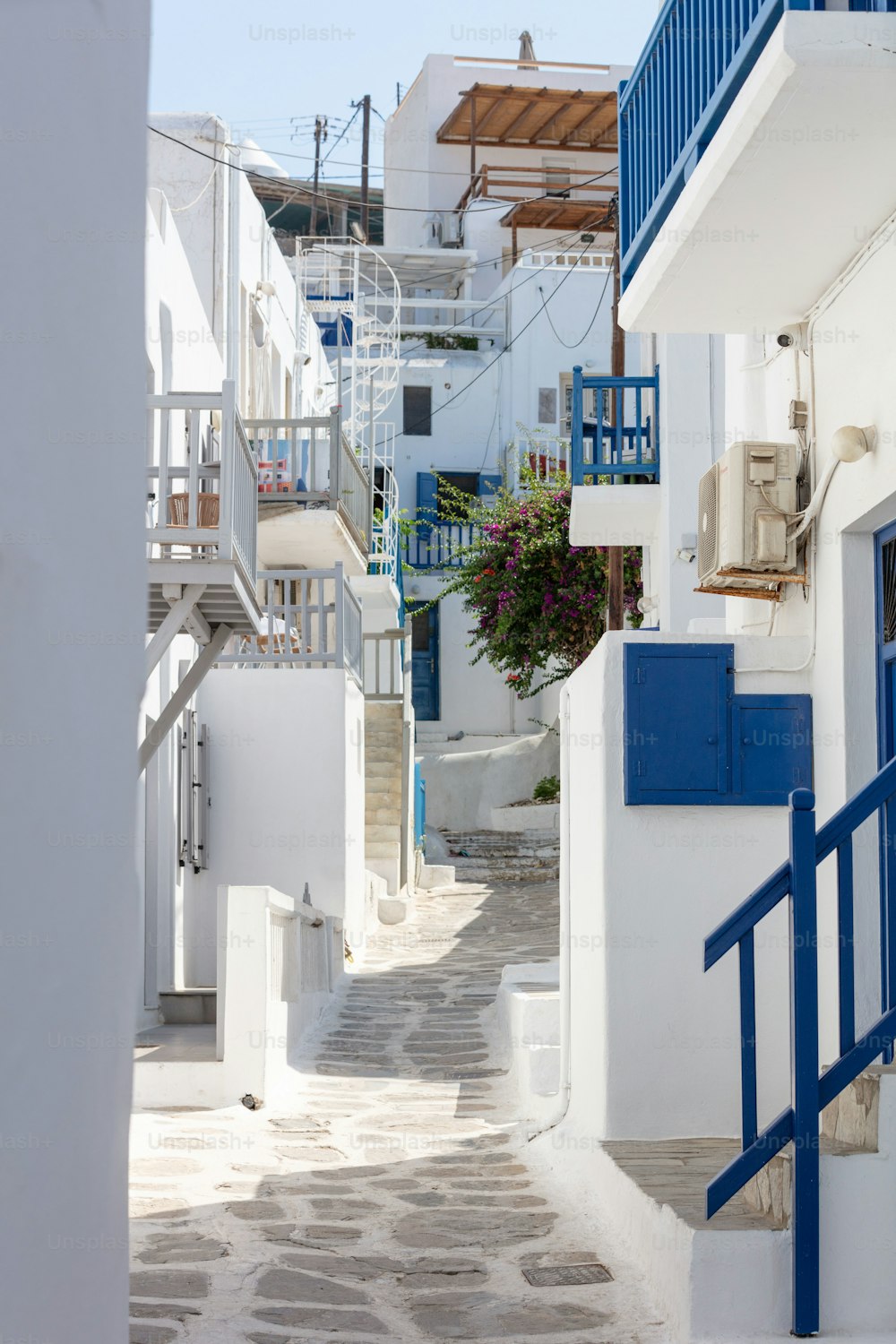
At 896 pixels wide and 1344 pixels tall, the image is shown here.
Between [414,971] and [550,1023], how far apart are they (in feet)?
17.6

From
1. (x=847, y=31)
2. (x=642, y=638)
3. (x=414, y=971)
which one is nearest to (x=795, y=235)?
(x=847, y=31)

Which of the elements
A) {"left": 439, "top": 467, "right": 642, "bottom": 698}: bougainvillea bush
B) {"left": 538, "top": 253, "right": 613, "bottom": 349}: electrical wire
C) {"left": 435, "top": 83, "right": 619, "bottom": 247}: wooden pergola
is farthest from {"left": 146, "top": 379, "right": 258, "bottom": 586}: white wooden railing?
{"left": 435, "top": 83, "right": 619, "bottom": 247}: wooden pergola

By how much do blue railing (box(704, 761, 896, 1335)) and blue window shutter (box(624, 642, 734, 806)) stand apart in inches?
75.4

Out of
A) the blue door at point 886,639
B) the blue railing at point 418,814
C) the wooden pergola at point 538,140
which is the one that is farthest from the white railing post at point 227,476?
the wooden pergola at point 538,140

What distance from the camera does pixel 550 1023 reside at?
927 centimetres

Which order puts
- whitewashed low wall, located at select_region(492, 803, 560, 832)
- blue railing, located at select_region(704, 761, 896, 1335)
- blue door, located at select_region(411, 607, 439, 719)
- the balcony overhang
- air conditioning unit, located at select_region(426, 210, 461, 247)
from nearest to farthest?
1. blue railing, located at select_region(704, 761, 896, 1335)
2. the balcony overhang
3. whitewashed low wall, located at select_region(492, 803, 560, 832)
4. blue door, located at select_region(411, 607, 439, 719)
5. air conditioning unit, located at select_region(426, 210, 461, 247)

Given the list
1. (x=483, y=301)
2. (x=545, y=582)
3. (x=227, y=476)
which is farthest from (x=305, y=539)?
(x=483, y=301)

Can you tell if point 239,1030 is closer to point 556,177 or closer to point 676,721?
point 676,721

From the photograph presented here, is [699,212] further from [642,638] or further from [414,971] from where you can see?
[414,971]

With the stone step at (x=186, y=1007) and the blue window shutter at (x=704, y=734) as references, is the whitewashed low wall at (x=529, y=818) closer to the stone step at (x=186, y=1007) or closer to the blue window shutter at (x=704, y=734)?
the stone step at (x=186, y=1007)

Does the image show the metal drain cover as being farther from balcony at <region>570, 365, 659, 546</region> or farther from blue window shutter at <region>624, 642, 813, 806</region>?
balcony at <region>570, 365, 659, 546</region>

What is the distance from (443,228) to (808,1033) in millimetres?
33109

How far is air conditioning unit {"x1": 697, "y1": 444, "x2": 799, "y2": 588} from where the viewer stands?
22.4 ft

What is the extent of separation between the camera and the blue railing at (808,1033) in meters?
4.53
